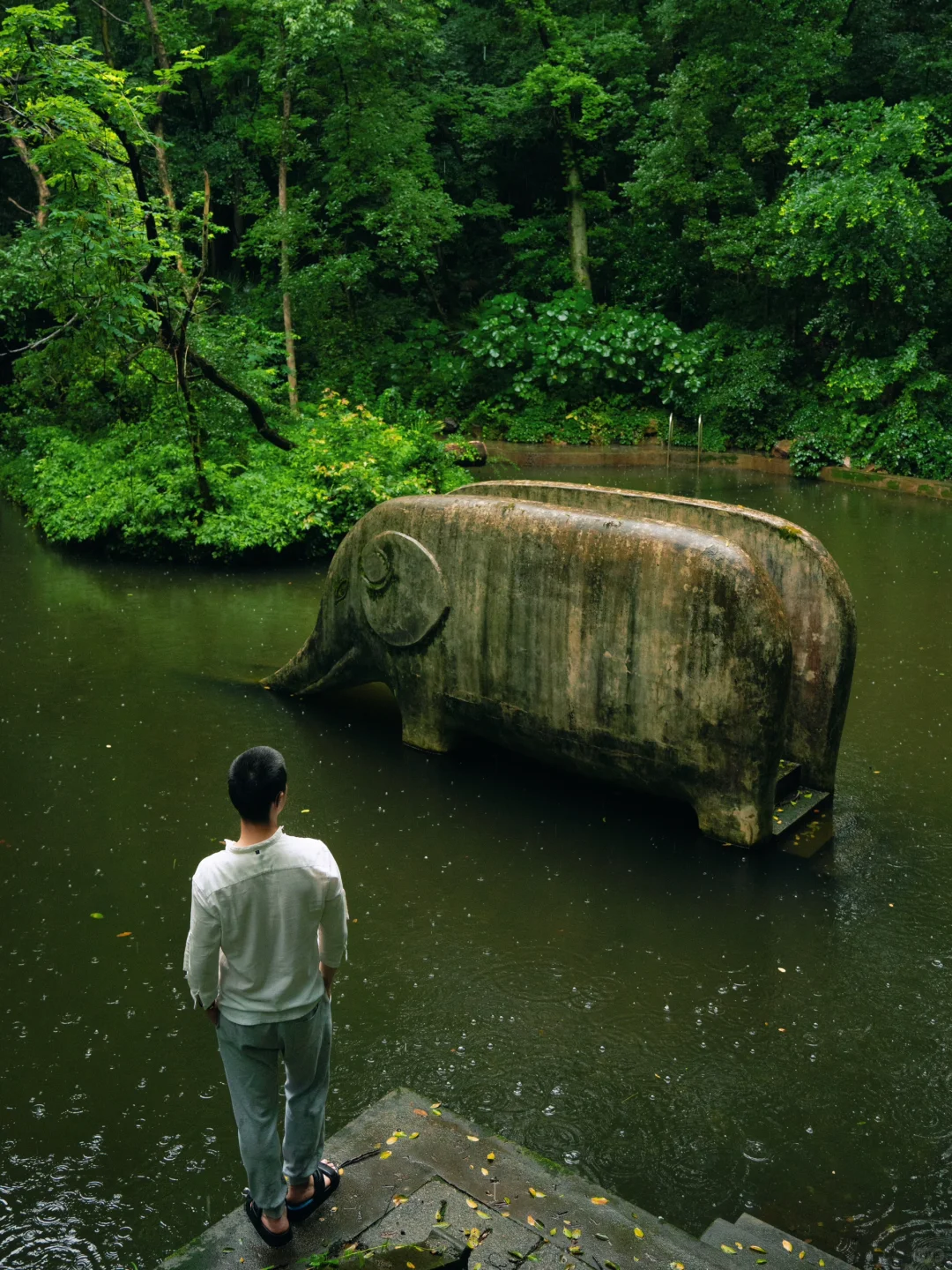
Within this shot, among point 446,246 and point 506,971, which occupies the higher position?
point 446,246

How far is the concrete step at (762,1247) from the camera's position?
345 centimetres

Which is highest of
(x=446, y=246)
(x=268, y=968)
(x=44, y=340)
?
(x=446, y=246)

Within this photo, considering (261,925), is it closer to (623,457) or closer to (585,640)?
(585,640)

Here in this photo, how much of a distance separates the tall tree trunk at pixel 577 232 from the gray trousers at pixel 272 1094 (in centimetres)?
2086

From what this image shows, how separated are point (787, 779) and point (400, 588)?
2.74 meters

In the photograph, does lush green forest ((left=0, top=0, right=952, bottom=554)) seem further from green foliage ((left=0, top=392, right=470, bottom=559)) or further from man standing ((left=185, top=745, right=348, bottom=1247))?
man standing ((left=185, top=745, right=348, bottom=1247))


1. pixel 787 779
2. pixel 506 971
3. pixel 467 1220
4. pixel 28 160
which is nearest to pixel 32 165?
pixel 28 160

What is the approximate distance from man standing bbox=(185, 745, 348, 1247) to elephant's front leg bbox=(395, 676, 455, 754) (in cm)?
419

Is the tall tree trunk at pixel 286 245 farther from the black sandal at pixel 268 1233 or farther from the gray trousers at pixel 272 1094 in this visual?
the black sandal at pixel 268 1233

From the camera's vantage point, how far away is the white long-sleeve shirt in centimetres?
317

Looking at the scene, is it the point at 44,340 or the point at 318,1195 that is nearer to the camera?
the point at 318,1195

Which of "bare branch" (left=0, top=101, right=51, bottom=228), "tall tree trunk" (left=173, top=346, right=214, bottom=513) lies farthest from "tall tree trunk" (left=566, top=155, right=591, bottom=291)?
"tall tree trunk" (left=173, top=346, right=214, bottom=513)

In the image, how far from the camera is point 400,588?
7.54m

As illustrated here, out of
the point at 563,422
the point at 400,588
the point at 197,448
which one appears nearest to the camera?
the point at 400,588
